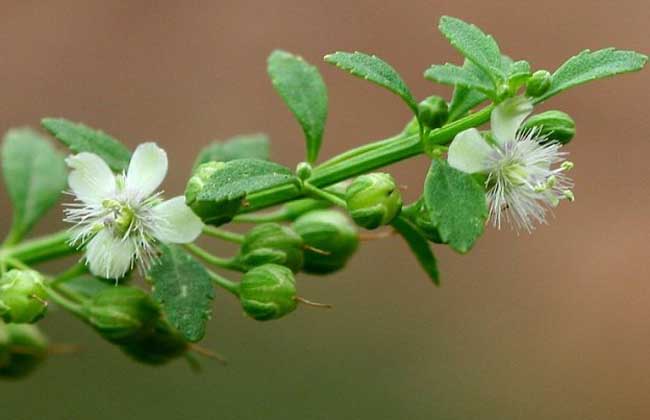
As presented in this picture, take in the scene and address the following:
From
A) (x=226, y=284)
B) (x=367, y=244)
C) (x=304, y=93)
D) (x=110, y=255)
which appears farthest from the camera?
(x=367, y=244)

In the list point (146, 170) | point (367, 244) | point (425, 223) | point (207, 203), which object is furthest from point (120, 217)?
point (367, 244)

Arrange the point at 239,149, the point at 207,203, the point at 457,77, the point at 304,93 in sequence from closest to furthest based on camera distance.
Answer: the point at 457,77 → the point at 207,203 → the point at 304,93 → the point at 239,149

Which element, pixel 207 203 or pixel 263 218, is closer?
pixel 207 203

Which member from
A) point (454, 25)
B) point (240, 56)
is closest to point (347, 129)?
point (240, 56)

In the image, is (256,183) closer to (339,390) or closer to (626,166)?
(339,390)

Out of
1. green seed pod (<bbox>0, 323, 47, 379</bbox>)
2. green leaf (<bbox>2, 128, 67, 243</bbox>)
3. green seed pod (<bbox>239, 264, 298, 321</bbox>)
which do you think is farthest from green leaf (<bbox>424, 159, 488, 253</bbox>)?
green leaf (<bbox>2, 128, 67, 243</bbox>)

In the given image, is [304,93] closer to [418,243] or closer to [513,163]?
[418,243]
